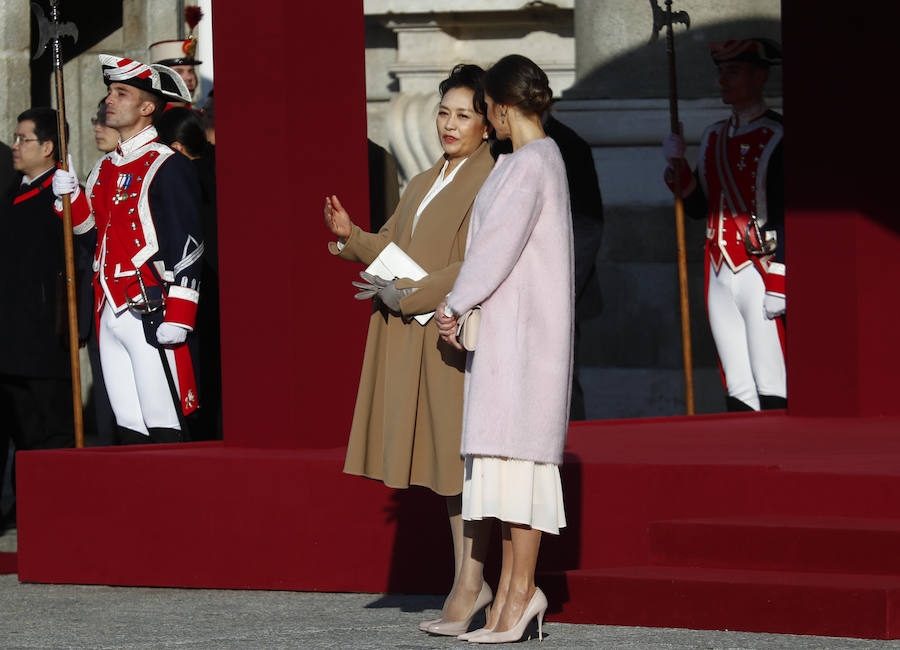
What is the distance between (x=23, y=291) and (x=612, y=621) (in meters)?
3.90

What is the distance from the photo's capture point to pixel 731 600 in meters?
6.63

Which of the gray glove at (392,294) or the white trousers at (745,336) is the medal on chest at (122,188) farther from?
the white trousers at (745,336)

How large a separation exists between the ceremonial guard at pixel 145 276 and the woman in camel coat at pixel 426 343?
6.53 ft

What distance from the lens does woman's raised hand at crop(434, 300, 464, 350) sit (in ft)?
21.0

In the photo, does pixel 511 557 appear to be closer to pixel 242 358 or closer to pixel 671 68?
pixel 242 358

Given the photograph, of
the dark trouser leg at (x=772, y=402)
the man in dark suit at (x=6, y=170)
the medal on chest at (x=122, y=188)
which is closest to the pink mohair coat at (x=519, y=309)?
the medal on chest at (x=122, y=188)

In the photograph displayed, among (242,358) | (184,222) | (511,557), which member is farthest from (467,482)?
(184,222)

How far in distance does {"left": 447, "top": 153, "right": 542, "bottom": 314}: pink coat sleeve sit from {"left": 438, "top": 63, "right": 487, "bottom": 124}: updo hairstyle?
40 cm

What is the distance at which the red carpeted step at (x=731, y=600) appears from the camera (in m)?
6.41

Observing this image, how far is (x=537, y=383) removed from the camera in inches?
250

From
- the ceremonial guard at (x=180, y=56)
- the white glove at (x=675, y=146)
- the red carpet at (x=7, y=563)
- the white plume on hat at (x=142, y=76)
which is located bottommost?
the red carpet at (x=7, y=563)

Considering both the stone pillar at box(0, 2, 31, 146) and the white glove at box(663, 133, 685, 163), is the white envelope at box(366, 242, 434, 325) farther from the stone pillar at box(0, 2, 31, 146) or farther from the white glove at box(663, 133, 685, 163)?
the stone pillar at box(0, 2, 31, 146)

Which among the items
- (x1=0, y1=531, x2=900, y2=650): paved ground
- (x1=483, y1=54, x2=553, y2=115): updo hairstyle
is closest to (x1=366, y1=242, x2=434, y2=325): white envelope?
(x1=483, y1=54, x2=553, y2=115): updo hairstyle

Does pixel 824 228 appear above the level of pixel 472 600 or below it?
above
